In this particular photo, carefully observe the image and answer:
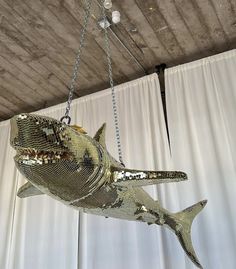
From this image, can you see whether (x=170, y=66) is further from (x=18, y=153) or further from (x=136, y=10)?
(x=18, y=153)

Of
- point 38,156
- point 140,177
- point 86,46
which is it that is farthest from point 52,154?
point 86,46

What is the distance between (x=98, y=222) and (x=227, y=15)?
1983 millimetres

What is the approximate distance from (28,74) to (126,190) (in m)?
2.20

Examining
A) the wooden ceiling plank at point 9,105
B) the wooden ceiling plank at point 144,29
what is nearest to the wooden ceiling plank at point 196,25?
the wooden ceiling plank at point 144,29

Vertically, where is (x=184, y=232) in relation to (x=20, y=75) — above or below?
below

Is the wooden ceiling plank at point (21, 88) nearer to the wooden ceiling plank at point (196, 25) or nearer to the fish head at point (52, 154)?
the wooden ceiling plank at point (196, 25)

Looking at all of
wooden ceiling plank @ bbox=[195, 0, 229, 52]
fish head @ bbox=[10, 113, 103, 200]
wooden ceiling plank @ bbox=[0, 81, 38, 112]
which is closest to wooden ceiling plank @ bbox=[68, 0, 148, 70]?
wooden ceiling plank @ bbox=[195, 0, 229, 52]

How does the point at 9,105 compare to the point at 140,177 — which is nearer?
the point at 140,177

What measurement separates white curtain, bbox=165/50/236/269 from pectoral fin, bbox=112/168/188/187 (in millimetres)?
1354

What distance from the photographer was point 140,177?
1.05 meters

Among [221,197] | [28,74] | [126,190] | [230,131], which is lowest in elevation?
[126,190]

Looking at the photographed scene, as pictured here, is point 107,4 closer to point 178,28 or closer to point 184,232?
point 178,28

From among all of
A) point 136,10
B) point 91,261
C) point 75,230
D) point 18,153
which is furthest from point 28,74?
point 18,153

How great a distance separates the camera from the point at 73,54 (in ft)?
9.12
